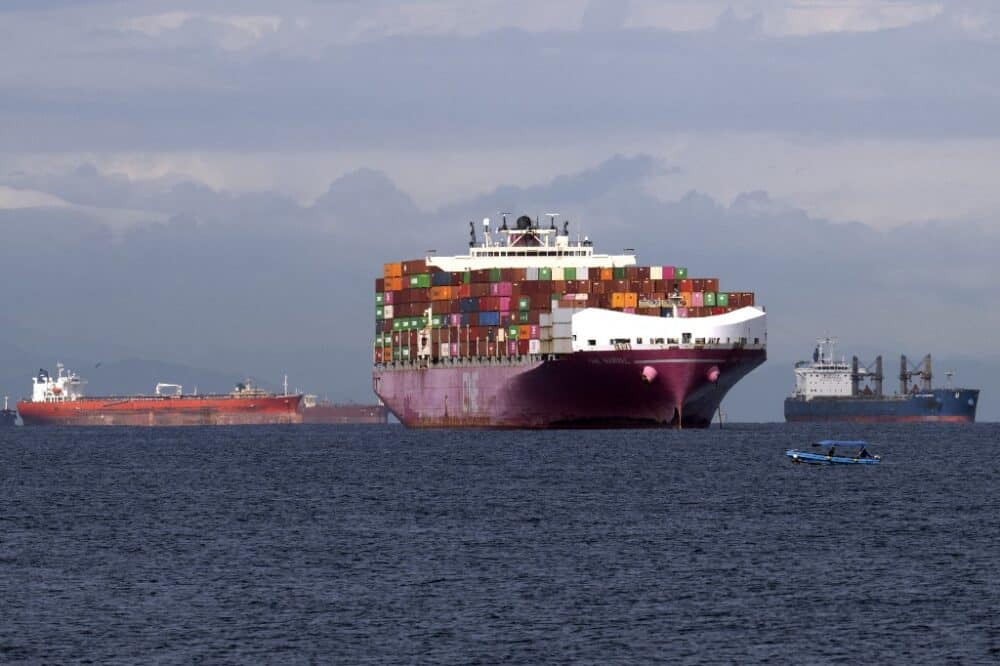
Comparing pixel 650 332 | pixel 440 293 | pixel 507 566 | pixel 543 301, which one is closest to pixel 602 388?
pixel 650 332

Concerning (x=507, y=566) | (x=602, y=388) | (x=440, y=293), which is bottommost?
(x=507, y=566)

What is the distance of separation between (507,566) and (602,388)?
255 ft

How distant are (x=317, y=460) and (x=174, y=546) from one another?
5499cm

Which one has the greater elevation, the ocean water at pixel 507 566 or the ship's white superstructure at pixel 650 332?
the ship's white superstructure at pixel 650 332

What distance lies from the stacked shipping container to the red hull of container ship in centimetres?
209

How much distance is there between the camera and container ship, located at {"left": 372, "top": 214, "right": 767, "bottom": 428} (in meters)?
128

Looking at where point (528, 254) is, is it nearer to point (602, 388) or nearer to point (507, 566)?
point (602, 388)

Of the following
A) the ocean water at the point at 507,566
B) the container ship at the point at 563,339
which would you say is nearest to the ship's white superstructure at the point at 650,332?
the container ship at the point at 563,339

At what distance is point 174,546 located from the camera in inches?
2255

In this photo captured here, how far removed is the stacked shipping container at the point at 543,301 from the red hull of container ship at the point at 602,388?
2095mm

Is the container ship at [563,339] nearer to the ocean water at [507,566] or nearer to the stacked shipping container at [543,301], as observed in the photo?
the stacked shipping container at [543,301]

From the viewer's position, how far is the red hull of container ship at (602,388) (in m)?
126

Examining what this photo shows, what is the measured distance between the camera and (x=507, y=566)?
51.3 meters

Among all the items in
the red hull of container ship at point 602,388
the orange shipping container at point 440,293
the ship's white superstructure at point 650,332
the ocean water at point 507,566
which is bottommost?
the ocean water at point 507,566
